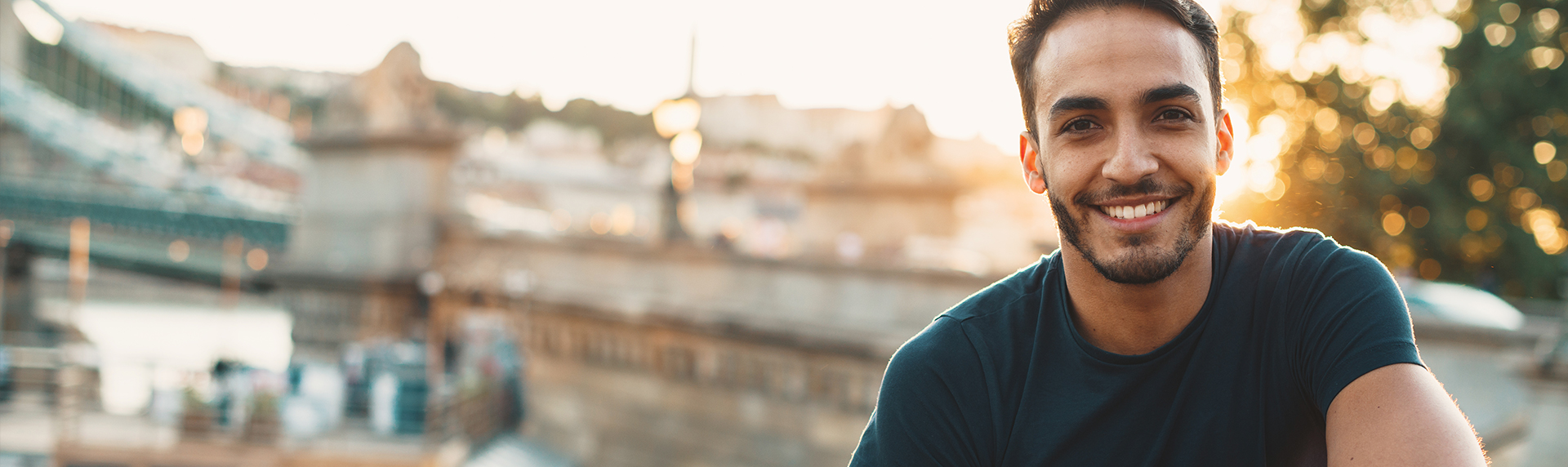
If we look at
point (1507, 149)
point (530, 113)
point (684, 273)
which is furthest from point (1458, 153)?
point (530, 113)

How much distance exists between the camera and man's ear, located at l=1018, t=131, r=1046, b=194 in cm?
157

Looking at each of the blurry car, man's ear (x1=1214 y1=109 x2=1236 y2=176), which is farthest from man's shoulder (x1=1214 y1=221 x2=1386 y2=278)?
the blurry car

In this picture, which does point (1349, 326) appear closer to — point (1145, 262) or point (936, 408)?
point (1145, 262)

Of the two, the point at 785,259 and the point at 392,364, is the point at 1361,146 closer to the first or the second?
the point at 785,259

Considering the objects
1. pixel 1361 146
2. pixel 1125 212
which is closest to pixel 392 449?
pixel 1125 212

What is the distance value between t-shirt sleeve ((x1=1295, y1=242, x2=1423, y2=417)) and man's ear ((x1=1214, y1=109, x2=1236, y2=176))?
202 millimetres

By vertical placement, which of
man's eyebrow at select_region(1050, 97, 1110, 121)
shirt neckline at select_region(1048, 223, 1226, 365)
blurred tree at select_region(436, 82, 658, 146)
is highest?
blurred tree at select_region(436, 82, 658, 146)

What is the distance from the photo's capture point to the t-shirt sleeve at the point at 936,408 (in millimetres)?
1476

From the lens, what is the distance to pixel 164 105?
37156 mm

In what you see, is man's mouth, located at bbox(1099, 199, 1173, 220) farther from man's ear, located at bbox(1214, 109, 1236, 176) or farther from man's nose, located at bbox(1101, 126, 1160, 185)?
man's ear, located at bbox(1214, 109, 1236, 176)

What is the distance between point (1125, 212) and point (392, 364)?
11.6m

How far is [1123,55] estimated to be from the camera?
140cm

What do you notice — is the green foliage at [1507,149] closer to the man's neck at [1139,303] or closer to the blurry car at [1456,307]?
the blurry car at [1456,307]

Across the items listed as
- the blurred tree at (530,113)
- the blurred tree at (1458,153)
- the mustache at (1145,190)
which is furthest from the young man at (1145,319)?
the blurred tree at (530,113)
